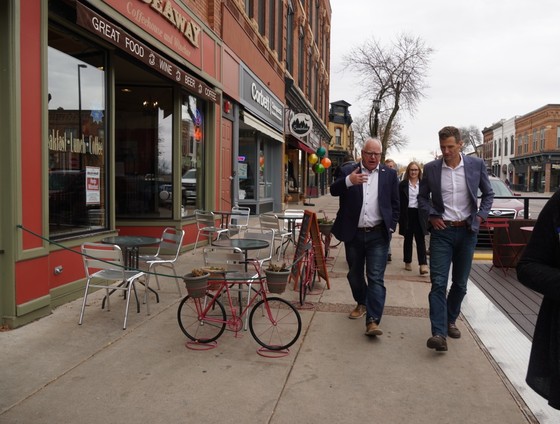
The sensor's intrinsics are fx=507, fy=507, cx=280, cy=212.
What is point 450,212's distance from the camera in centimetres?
451

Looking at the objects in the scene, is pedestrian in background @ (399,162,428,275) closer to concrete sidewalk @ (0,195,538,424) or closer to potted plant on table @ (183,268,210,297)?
concrete sidewalk @ (0,195,538,424)

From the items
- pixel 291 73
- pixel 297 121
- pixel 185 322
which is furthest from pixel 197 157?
pixel 291 73

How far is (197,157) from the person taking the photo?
10.9 meters

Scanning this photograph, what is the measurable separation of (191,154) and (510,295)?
6602 mm

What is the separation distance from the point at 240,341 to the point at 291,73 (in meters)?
19.1

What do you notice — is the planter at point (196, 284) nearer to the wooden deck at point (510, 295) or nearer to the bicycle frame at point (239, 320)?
the bicycle frame at point (239, 320)

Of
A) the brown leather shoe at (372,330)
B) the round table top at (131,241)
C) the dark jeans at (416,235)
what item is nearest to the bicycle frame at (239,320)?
the brown leather shoe at (372,330)

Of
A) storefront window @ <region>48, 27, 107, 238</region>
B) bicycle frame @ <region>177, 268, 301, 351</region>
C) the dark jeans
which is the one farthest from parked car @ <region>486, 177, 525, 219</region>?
storefront window @ <region>48, 27, 107, 238</region>

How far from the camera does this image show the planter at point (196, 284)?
4.19 metres

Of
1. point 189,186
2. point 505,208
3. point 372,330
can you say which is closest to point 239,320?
point 372,330

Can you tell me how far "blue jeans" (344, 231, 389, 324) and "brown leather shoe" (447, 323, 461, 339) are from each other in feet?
2.32

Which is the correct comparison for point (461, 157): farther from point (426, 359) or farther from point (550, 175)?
point (550, 175)

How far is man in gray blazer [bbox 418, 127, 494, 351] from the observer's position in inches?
175

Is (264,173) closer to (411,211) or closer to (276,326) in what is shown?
(411,211)
